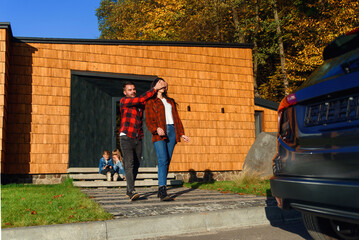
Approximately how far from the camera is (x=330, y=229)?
3166 mm

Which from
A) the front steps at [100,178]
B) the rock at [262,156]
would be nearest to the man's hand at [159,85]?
the front steps at [100,178]

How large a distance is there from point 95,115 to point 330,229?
10.1 m

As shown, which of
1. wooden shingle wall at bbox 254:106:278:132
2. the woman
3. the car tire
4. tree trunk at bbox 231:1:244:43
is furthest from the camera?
tree trunk at bbox 231:1:244:43

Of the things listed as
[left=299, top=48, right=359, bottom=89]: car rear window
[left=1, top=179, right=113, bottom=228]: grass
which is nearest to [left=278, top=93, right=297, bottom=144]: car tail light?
[left=299, top=48, right=359, bottom=89]: car rear window

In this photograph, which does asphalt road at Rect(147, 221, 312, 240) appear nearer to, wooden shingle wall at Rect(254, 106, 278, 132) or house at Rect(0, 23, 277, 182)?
house at Rect(0, 23, 277, 182)

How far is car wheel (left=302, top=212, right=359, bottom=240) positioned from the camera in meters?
3.05

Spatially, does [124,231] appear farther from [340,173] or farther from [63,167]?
[63,167]

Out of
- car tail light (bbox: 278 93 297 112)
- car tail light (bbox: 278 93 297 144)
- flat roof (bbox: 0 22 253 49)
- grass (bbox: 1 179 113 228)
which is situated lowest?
grass (bbox: 1 179 113 228)

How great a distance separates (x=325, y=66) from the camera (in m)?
2.98

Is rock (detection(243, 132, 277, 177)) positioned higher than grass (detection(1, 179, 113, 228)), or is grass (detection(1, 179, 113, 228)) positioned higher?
rock (detection(243, 132, 277, 177))

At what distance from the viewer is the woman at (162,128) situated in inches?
227

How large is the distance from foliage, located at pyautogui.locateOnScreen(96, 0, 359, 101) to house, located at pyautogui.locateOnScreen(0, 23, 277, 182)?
33.3 feet

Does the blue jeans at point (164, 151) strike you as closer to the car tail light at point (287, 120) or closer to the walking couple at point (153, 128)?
the walking couple at point (153, 128)

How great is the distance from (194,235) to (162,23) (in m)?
24.5
